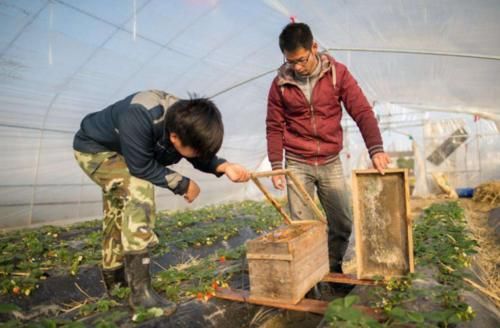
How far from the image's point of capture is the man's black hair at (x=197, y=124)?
7.13ft

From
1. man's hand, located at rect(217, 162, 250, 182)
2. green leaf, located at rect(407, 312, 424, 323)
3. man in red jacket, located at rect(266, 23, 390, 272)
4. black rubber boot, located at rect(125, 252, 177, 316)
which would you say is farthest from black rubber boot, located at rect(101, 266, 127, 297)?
green leaf, located at rect(407, 312, 424, 323)

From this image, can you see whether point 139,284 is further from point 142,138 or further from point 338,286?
point 338,286

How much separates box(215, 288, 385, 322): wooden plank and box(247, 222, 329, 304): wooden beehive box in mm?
26

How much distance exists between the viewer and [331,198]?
3197 mm

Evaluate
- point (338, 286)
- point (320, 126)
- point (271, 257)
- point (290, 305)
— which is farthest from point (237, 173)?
point (338, 286)

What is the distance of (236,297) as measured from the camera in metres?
2.50

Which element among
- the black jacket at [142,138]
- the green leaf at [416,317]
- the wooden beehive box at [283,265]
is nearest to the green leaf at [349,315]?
the green leaf at [416,317]

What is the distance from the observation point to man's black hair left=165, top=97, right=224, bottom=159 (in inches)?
85.6

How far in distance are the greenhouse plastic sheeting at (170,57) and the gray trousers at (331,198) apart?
2.83m

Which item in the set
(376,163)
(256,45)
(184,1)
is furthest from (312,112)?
(256,45)

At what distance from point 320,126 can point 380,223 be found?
95cm

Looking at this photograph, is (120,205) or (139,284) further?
(120,205)

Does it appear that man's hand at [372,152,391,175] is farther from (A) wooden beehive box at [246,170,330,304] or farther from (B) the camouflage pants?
(B) the camouflage pants

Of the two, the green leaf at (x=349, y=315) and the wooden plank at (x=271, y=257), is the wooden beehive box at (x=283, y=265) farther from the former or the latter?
the green leaf at (x=349, y=315)
